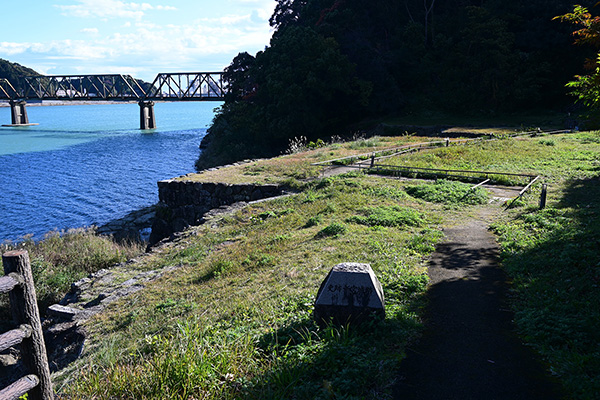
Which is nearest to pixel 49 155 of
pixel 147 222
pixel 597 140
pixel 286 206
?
pixel 147 222

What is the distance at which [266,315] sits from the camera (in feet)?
21.7

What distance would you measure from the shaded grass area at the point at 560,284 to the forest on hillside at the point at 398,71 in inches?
1118

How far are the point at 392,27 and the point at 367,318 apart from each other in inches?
1919

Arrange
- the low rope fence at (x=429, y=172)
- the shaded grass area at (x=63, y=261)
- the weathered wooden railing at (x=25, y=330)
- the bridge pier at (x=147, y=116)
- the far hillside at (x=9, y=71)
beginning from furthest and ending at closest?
the far hillside at (x=9, y=71)
the bridge pier at (x=147, y=116)
the low rope fence at (x=429, y=172)
the shaded grass area at (x=63, y=261)
the weathered wooden railing at (x=25, y=330)

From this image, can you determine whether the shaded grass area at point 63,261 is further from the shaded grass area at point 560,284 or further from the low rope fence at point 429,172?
the shaded grass area at point 560,284

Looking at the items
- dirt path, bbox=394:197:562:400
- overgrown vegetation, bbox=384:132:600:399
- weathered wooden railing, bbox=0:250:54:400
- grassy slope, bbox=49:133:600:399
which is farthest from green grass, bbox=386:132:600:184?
weathered wooden railing, bbox=0:250:54:400

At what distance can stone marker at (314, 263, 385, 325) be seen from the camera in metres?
5.75

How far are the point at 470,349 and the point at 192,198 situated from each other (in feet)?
52.2

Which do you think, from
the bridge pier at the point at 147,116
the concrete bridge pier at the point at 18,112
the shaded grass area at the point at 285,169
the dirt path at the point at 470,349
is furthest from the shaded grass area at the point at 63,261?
the concrete bridge pier at the point at 18,112

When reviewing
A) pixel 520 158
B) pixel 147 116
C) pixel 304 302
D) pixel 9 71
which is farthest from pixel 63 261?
pixel 9 71

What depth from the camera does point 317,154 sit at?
2394cm

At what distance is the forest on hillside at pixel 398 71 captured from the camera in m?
38.1

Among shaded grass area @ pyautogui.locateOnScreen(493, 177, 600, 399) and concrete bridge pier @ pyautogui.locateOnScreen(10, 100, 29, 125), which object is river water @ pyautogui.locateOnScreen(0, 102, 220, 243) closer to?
shaded grass area @ pyautogui.locateOnScreen(493, 177, 600, 399)

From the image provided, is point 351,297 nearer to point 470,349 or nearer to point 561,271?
point 470,349
